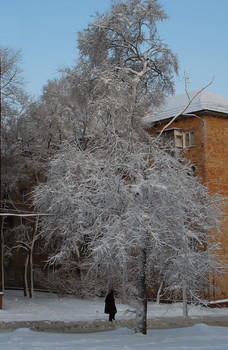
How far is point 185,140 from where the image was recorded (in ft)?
102

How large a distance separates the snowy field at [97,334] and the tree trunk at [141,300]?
304 millimetres

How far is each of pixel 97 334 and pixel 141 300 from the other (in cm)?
223

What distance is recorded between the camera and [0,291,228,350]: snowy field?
13055 mm

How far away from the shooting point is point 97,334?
1767 centimetres

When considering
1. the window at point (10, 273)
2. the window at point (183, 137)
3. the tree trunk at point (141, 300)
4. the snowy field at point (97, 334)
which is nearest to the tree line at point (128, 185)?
the tree trunk at point (141, 300)

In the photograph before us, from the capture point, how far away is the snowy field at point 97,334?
42.8ft

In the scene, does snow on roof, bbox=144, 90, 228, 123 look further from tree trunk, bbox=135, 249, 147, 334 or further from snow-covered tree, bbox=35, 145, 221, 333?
tree trunk, bbox=135, 249, 147, 334

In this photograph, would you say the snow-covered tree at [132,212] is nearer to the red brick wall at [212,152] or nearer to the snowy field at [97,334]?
the snowy field at [97,334]

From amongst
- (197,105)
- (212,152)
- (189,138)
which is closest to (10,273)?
(189,138)

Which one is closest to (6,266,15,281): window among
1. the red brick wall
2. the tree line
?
the red brick wall

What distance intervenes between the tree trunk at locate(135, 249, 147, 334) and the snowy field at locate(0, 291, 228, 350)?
0.30 m

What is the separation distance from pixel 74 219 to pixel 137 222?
2.14 meters

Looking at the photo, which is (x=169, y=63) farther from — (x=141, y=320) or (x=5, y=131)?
(x=5, y=131)

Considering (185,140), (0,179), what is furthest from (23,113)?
(185,140)
